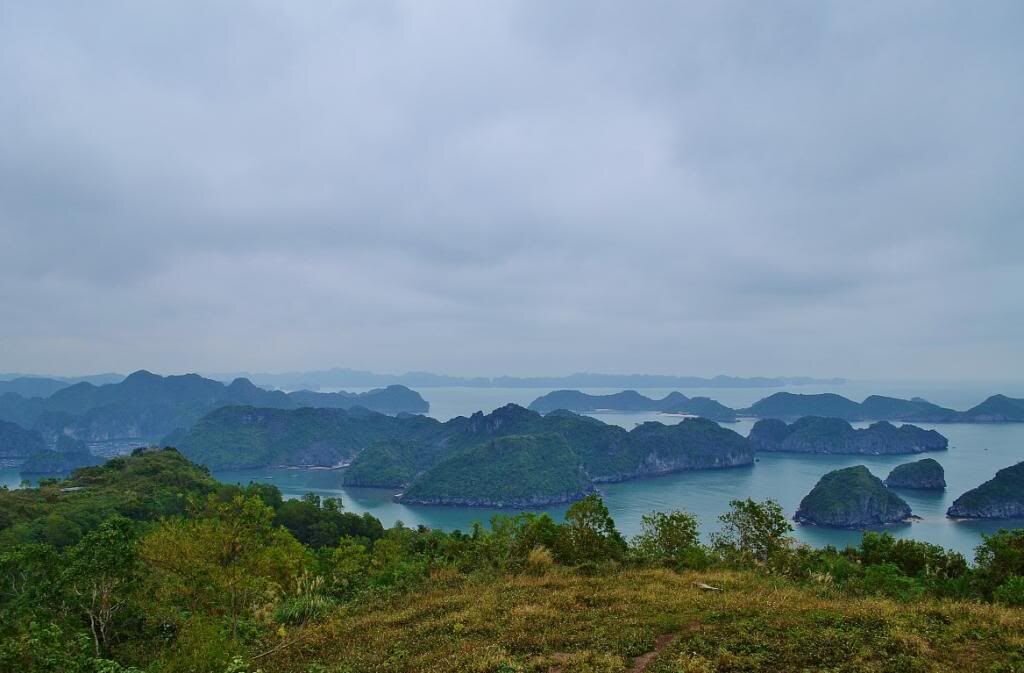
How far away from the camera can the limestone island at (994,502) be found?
12212 centimetres

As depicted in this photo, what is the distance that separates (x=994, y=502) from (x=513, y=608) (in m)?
156

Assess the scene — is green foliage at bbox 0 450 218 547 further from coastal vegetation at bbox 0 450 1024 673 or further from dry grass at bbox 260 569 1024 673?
dry grass at bbox 260 569 1024 673

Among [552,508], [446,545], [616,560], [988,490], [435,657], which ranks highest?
[435,657]

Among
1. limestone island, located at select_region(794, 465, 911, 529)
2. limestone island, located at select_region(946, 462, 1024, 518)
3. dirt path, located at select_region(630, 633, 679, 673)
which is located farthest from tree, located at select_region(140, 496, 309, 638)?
limestone island, located at select_region(946, 462, 1024, 518)

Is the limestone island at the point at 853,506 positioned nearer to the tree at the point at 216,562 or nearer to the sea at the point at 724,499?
the sea at the point at 724,499

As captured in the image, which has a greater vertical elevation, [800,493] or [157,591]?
[157,591]

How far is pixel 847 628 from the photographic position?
12.2m

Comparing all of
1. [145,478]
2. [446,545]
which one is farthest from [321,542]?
[446,545]

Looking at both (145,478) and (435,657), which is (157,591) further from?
(145,478)

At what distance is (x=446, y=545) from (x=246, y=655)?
2012cm

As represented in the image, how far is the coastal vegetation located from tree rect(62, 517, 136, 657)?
0.18 ft

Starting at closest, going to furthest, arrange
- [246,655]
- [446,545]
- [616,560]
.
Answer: [246,655] → [616,560] → [446,545]

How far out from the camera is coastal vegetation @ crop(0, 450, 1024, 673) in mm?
11126

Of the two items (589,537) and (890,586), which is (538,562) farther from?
(890,586)
